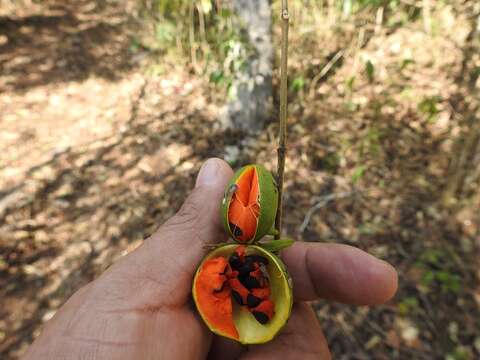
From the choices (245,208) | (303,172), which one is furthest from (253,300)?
(303,172)

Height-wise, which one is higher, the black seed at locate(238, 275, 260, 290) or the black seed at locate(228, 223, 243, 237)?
the black seed at locate(228, 223, 243, 237)

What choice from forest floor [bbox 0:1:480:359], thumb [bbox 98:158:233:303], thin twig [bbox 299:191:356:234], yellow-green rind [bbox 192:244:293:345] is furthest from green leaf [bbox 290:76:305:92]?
yellow-green rind [bbox 192:244:293:345]

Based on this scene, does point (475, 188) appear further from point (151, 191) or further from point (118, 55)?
point (118, 55)

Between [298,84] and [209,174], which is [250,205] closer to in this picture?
[209,174]

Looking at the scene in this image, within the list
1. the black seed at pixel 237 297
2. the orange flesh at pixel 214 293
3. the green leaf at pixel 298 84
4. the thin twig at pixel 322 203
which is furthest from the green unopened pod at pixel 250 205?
the green leaf at pixel 298 84

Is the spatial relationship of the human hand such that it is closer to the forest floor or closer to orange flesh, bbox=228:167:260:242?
orange flesh, bbox=228:167:260:242

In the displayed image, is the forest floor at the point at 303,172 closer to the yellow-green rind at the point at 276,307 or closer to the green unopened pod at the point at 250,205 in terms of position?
the yellow-green rind at the point at 276,307

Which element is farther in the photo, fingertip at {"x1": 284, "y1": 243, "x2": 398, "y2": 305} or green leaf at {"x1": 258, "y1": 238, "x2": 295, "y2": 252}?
fingertip at {"x1": 284, "y1": 243, "x2": 398, "y2": 305}
